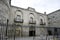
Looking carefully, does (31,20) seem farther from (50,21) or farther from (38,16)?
(50,21)

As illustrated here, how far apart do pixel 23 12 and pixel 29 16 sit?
1.94 m

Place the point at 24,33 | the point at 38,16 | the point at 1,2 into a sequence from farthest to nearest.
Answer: the point at 38,16 < the point at 24,33 < the point at 1,2

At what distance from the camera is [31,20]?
1986 cm

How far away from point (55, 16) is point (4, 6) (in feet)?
46.4

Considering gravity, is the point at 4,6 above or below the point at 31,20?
above

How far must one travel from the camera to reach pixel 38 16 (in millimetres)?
21375

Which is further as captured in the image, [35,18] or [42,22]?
[42,22]

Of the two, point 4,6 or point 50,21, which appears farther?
point 50,21

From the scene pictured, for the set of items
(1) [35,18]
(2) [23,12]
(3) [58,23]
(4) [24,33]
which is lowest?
(4) [24,33]

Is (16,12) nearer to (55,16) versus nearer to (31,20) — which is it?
(31,20)

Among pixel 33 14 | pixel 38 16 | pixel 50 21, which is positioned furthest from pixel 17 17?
pixel 50 21

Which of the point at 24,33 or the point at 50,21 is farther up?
the point at 50,21

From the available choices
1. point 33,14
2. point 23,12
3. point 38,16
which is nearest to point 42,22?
point 38,16

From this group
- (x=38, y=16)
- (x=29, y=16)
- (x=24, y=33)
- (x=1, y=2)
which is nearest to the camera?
(x=1, y=2)
